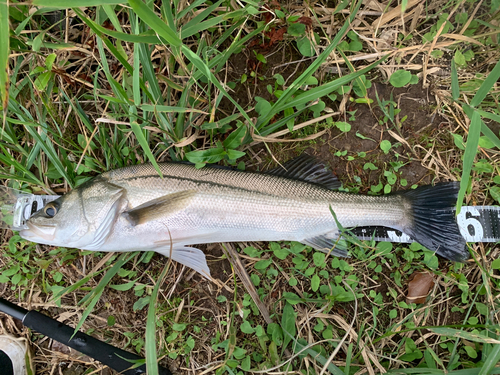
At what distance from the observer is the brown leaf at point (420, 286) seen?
2594mm

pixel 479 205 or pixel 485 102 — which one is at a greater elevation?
pixel 485 102

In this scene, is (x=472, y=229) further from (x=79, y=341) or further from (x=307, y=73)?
(x=79, y=341)

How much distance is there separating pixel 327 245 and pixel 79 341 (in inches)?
85.3

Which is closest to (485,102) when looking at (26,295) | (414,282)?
(414,282)

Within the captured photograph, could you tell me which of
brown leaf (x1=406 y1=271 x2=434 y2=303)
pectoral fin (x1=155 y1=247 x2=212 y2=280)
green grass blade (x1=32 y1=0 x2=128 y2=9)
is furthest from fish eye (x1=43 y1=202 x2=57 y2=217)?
brown leaf (x1=406 y1=271 x2=434 y2=303)

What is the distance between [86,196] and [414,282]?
2792mm

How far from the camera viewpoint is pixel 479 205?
105 inches

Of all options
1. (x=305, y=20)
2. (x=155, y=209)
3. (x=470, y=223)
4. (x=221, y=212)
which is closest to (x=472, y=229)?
(x=470, y=223)

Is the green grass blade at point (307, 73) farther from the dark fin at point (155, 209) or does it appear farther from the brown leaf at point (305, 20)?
the dark fin at point (155, 209)

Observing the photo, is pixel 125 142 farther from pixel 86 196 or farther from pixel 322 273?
pixel 322 273

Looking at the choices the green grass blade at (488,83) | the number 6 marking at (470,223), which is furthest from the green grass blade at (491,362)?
the green grass blade at (488,83)

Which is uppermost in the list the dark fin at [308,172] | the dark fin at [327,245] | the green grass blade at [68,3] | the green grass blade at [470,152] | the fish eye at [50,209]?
the green grass blade at [68,3]

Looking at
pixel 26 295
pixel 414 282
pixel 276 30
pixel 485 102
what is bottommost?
pixel 26 295

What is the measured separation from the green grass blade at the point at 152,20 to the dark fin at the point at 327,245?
1.77 meters
